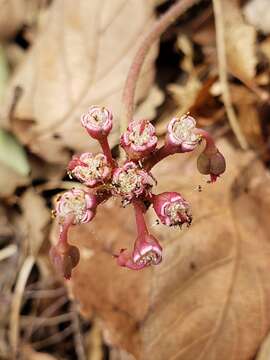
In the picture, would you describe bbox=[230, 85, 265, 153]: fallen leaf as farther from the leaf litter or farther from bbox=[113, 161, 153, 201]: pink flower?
bbox=[113, 161, 153, 201]: pink flower

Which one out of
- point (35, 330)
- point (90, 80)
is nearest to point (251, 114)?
point (90, 80)

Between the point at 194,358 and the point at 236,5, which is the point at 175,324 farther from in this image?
the point at 236,5

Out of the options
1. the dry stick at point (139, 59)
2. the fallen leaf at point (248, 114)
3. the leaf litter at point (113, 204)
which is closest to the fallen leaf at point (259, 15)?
the leaf litter at point (113, 204)

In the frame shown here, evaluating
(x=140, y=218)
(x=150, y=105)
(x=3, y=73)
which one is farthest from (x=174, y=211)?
(x=3, y=73)

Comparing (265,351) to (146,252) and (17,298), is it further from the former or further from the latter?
(17,298)

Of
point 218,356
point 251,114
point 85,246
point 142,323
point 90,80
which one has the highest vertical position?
point 90,80

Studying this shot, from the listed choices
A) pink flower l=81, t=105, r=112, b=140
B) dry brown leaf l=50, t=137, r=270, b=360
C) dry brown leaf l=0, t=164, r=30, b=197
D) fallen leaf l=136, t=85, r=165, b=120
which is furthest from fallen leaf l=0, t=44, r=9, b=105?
pink flower l=81, t=105, r=112, b=140

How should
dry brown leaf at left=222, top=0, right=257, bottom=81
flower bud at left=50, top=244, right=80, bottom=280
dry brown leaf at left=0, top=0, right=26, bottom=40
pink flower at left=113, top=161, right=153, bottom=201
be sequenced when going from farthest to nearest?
1. dry brown leaf at left=0, top=0, right=26, bottom=40
2. dry brown leaf at left=222, top=0, right=257, bottom=81
3. flower bud at left=50, top=244, right=80, bottom=280
4. pink flower at left=113, top=161, right=153, bottom=201
